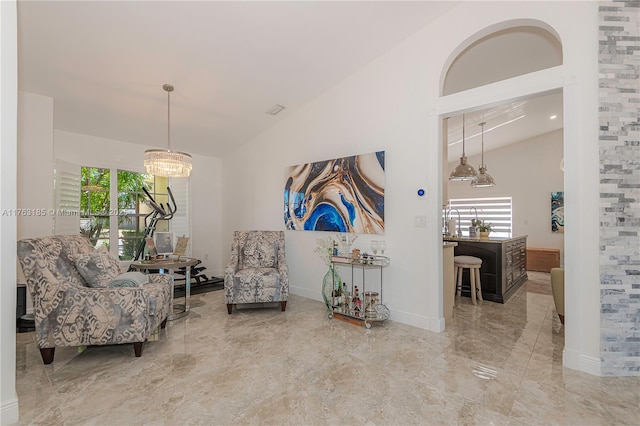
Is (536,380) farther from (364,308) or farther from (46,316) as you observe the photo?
(46,316)

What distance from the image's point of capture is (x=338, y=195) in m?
3.97

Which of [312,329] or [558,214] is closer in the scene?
[312,329]

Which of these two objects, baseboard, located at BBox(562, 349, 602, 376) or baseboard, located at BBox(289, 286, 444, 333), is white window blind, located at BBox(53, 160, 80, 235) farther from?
baseboard, located at BBox(562, 349, 602, 376)

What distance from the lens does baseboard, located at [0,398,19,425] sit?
1.65 meters

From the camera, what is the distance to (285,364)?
237 cm

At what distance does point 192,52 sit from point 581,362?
4500 mm

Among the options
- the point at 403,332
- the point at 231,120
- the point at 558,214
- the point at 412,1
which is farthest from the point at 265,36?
the point at 558,214

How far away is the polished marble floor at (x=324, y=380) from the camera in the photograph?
5.75 feet

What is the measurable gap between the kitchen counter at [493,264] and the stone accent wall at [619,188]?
1990 mm

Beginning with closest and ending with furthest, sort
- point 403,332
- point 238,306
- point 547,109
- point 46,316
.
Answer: point 46,316 → point 403,332 → point 238,306 → point 547,109

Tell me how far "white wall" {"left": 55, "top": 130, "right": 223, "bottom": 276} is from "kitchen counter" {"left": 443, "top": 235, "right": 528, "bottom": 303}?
453 centimetres

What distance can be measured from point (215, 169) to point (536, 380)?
19.7 feet

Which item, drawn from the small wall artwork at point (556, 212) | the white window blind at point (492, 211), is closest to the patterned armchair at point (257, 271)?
the white window blind at point (492, 211)

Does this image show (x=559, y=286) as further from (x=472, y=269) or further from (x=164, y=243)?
(x=164, y=243)
